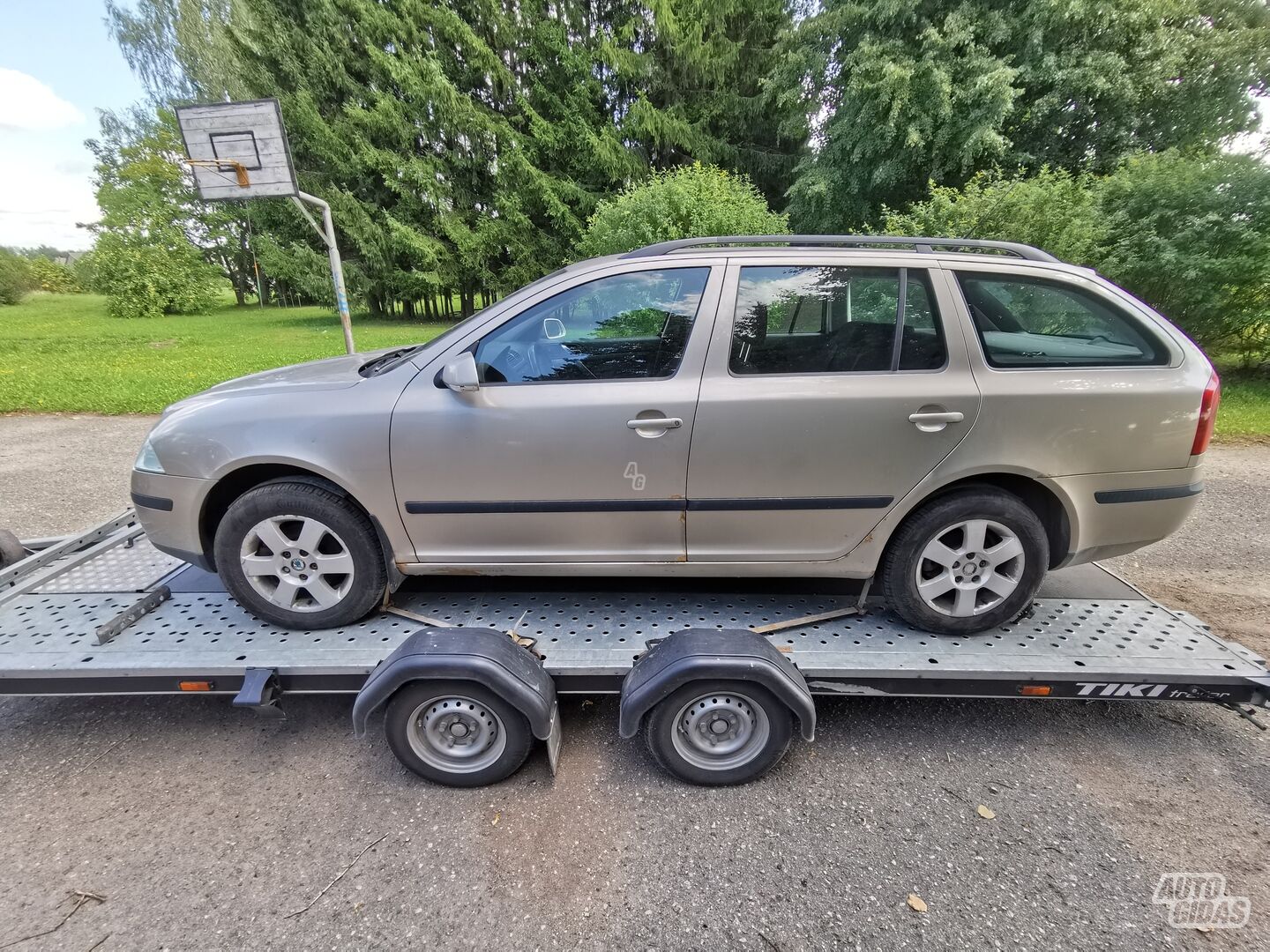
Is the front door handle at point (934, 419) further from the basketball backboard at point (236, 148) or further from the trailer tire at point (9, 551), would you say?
the basketball backboard at point (236, 148)

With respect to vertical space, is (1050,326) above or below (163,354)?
above

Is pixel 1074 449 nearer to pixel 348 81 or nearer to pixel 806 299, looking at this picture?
pixel 806 299

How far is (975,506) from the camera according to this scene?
254cm

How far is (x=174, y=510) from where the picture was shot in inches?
104

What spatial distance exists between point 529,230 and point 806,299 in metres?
21.3

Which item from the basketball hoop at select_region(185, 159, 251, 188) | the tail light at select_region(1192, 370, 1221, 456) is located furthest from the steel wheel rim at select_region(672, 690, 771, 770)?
the basketball hoop at select_region(185, 159, 251, 188)

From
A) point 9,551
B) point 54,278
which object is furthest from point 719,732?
point 54,278

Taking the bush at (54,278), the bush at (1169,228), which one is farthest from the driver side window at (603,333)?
the bush at (54,278)

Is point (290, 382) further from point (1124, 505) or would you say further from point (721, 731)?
point (1124, 505)

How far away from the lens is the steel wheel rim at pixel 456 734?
7.41 ft

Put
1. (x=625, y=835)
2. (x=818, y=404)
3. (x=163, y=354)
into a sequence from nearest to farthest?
(x=625, y=835)
(x=818, y=404)
(x=163, y=354)

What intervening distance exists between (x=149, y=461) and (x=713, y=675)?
8.54 ft

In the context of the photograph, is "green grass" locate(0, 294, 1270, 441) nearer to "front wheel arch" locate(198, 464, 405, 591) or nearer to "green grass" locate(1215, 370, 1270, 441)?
"green grass" locate(1215, 370, 1270, 441)

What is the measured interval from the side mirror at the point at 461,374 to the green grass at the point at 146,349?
876cm
